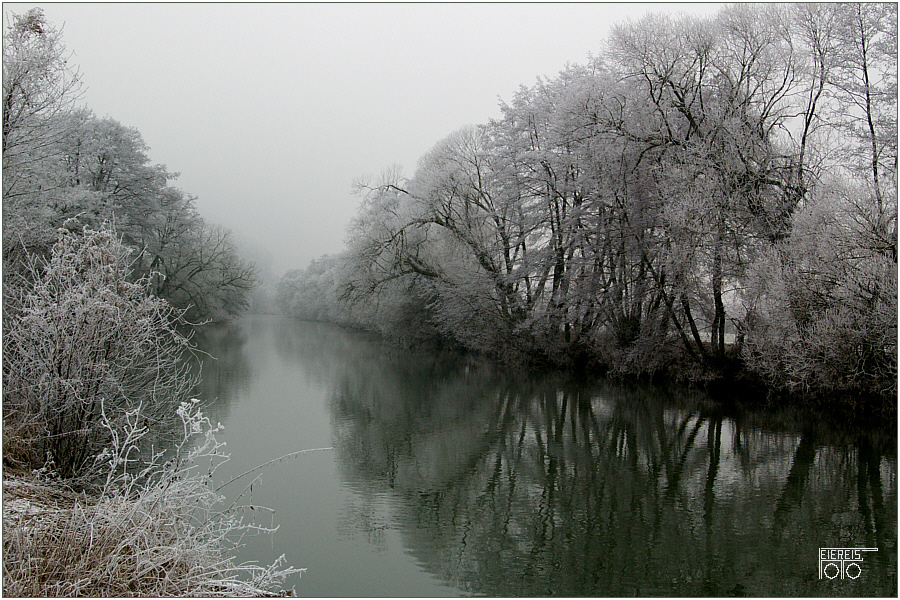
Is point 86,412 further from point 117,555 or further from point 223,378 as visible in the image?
point 223,378

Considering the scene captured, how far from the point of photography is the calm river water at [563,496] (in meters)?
5.99

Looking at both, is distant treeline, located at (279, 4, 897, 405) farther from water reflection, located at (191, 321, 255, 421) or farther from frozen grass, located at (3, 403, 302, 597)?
frozen grass, located at (3, 403, 302, 597)

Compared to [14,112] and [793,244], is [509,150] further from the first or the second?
[14,112]

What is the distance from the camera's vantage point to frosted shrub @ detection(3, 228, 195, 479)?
21.5 feet

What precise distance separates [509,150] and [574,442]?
49.7 ft

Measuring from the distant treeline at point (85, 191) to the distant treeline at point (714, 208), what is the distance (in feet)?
39.5

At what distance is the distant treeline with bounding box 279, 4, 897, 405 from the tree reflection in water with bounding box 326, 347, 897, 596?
97.8 inches

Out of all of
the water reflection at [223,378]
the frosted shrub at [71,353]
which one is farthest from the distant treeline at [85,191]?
the water reflection at [223,378]

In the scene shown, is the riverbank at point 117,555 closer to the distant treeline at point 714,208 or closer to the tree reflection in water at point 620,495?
the tree reflection in water at point 620,495

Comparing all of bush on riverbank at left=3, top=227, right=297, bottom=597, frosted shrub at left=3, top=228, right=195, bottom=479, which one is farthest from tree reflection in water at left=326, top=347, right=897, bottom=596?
frosted shrub at left=3, top=228, right=195, bottom=479

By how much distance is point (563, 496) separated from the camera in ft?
27.3

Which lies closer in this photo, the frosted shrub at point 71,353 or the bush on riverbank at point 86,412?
the bush on riverbank at point 86,412

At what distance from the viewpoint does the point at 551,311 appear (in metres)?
21.4

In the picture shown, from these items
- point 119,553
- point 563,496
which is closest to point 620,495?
point 563,496
